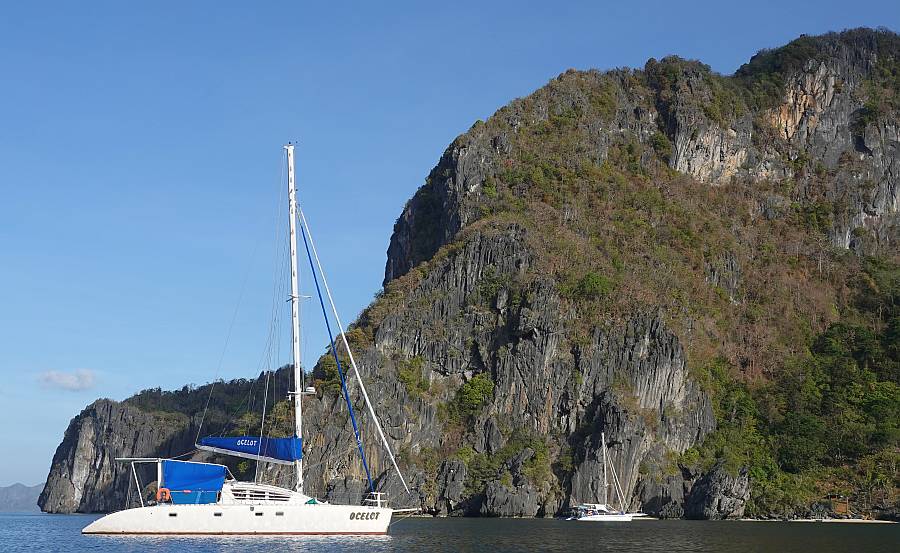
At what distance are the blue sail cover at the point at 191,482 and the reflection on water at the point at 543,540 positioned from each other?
2554 millimetres

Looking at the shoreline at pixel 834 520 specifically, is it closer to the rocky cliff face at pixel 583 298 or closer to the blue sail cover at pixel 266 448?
the rocky cliff face at pixel 583 298

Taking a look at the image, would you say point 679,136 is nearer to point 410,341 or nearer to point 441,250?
point 441,250

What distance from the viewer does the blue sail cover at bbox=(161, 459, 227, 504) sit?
66.6 meters

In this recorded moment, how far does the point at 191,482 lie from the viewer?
66.9 meters

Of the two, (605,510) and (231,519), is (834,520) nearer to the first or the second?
(605,510)

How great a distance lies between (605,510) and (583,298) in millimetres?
34727

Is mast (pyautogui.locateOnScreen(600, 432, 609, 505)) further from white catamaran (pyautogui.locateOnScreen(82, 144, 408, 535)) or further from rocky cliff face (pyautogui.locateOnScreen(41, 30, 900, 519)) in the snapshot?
white catamaran (pyautogui.locateOnScreen(82, 144, 408, 535))

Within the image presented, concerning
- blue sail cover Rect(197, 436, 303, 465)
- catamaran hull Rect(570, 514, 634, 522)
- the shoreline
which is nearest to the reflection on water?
blue sail cover Rect(197, 436, 303, 465)

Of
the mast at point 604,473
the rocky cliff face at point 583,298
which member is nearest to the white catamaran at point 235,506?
the rocky cliff face at point 583,298

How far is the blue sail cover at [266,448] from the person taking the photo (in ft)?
222

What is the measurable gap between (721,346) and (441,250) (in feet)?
138

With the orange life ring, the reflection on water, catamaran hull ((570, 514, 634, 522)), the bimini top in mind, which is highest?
the bimini top

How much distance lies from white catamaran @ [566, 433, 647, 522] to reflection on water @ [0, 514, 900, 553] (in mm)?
11284

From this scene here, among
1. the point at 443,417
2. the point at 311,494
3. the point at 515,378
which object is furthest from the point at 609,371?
the point at 311,494
